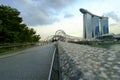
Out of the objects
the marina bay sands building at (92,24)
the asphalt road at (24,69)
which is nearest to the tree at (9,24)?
the asphalt road at (24,69)

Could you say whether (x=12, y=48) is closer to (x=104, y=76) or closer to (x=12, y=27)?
(x=12, y=27)

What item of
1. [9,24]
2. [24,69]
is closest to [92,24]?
[9,24]

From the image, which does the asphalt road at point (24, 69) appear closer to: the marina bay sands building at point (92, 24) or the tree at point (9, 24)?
the tree at point (9, 24)

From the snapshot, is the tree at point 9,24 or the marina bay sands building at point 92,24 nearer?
the tree at point 9,24

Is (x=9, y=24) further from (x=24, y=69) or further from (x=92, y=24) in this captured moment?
(x=92, y=24)

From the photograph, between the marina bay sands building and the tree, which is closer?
the tree

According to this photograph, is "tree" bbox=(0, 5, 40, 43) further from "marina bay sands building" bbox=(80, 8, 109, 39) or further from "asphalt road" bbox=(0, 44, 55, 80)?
"marina bay sands building" bbox=(80, 8, 109, 39)

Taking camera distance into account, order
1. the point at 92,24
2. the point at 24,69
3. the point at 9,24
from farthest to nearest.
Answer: the point at 92,24, the point at 9,24, the point at 24,69

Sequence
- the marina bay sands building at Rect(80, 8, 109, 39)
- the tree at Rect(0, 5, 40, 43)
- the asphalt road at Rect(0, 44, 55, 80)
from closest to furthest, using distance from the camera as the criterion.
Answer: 1. the asphalt road at Rect(0, 44, 55, 80)
2. the tree at Rect(0, 5, 40, 43)
3. the marina bay sands building at Rect(80, 8, 109, 39)

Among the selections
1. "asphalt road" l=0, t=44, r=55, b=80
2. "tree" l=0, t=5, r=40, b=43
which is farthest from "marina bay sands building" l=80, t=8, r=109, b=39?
"asphalt road" l=0, t=44, r=55, b=80

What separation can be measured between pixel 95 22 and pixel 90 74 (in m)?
132

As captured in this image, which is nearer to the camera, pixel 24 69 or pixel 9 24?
pixel 24 69

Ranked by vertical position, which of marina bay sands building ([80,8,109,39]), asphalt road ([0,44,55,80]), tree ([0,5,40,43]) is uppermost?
marina bay sands building ([80,8,109,39])

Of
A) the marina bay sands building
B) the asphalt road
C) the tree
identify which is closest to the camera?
the asphalt road
